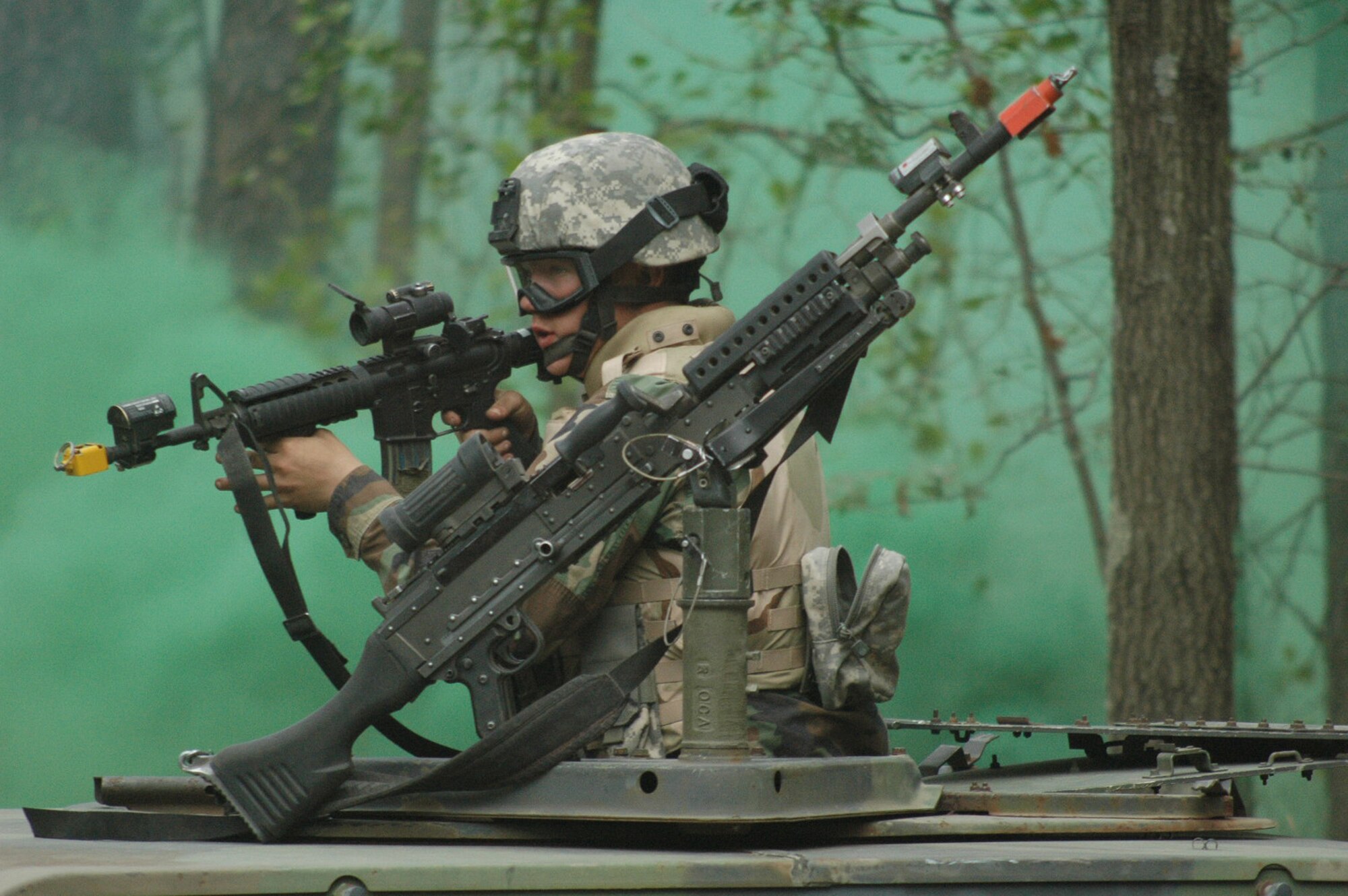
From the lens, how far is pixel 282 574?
3627mm

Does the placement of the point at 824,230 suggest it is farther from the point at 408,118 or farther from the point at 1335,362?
the point at 1335,362

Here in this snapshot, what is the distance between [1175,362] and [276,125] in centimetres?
371

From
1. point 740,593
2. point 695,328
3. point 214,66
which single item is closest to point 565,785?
point 740,593

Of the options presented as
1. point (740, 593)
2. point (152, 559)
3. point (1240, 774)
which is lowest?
point (1240, 774)

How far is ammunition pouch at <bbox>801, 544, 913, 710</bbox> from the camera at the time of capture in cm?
340

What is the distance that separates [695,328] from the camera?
3.77m

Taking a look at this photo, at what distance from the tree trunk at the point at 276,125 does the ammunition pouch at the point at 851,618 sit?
403cm

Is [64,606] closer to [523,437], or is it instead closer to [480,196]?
[480,196]

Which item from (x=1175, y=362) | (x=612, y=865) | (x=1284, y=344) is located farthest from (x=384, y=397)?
(x=1284, y=344)

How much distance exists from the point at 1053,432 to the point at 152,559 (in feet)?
11.9

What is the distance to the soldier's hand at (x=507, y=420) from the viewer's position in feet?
13.8

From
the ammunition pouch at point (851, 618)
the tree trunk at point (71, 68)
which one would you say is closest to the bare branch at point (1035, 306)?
the tree trunk at point (71, 68)

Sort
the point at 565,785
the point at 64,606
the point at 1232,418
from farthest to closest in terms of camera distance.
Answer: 1. the point at 64,606
2. the point at 1232,418
3. the point at 565,785

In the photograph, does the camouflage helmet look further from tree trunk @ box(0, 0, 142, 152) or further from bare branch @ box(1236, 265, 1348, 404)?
bare branch @ box(1236, 265, 1348, 404)
